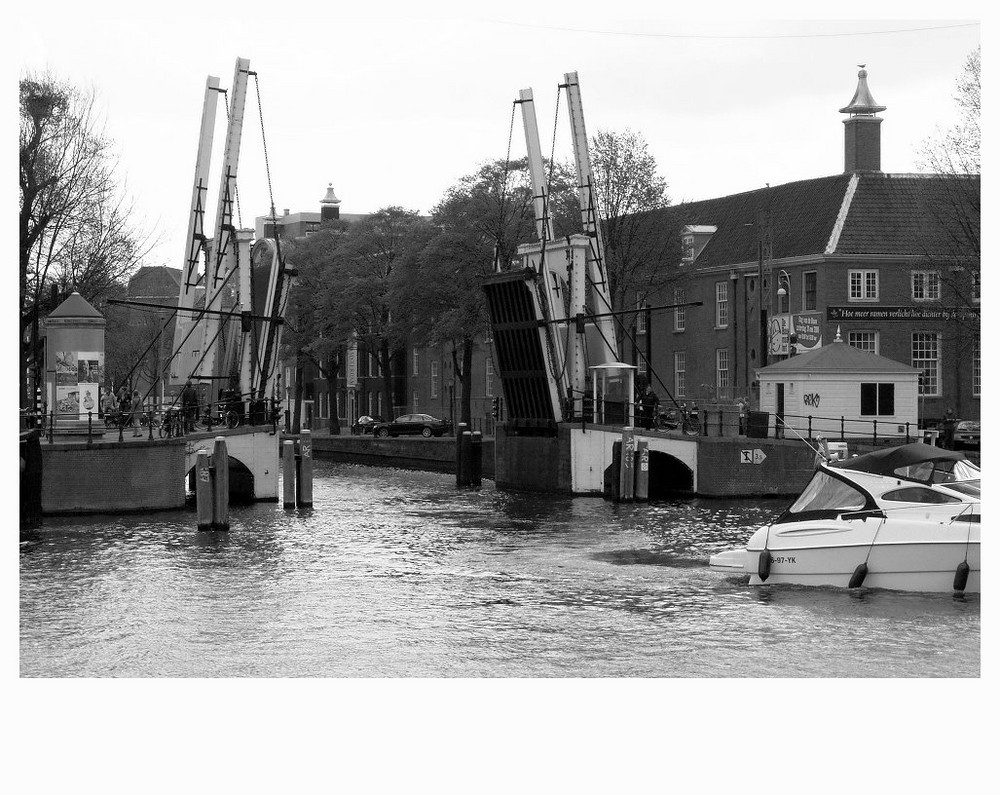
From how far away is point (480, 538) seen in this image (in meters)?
28.9

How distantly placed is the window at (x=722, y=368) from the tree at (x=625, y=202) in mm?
5787

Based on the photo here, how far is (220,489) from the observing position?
29688 mm

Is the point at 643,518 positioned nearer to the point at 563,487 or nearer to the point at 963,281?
the point at 563,487

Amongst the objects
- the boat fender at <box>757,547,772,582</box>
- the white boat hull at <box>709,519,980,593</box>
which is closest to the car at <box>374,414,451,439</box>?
the white boat hull at <box>709,519,980,593</box>

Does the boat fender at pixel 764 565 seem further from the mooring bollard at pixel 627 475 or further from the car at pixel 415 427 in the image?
the car at pixel 415 427

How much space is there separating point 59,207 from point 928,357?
3144cm

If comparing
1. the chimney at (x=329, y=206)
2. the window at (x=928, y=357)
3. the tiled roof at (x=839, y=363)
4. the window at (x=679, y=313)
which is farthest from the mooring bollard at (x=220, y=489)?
the chimney at (x=329, y=206)

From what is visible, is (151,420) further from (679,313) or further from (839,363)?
(679,313)

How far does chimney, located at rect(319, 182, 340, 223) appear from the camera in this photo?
116438 millimetres

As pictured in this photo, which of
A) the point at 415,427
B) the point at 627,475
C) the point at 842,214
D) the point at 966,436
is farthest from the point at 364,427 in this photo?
the point at 627,475

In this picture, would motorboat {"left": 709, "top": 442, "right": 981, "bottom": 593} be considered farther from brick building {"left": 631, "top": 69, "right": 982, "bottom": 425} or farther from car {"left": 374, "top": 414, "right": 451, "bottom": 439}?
car {"left": 374, "top": 414, "right": 451, "bottom": 439}

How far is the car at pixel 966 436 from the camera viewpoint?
45062 mm

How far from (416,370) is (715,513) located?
1914 inches
